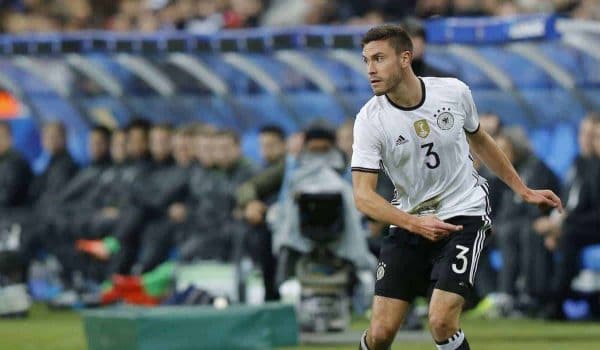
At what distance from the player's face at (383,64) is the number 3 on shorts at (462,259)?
0.96m

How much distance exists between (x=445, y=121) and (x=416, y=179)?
1.18 ft

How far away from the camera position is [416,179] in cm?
962

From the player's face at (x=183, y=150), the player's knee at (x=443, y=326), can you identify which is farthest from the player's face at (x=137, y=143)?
the player's knee at (x=443, y=326)

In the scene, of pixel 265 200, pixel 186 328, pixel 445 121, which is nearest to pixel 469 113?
pixel 445 121

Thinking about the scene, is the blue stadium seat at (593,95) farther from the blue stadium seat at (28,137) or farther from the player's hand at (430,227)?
the player's hand at (430,227)

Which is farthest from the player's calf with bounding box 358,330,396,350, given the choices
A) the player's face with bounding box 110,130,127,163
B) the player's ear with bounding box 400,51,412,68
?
the player's face with bounding box 110,130,127,163

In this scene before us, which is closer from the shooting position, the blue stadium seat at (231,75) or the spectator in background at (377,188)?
the spectator in background at (377,188)

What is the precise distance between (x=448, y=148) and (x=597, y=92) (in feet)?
27.3

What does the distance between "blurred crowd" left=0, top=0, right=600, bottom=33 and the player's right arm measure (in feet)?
26.4

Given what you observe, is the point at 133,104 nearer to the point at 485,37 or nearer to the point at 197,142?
the point at 197,142

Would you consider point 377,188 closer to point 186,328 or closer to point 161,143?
point 186,328

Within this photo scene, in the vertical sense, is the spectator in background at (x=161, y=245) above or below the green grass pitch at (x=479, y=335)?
above

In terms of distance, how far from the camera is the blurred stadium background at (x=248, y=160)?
15.4 m

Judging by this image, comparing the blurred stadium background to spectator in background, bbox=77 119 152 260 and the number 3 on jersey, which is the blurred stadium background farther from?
the number 3 on jersey
